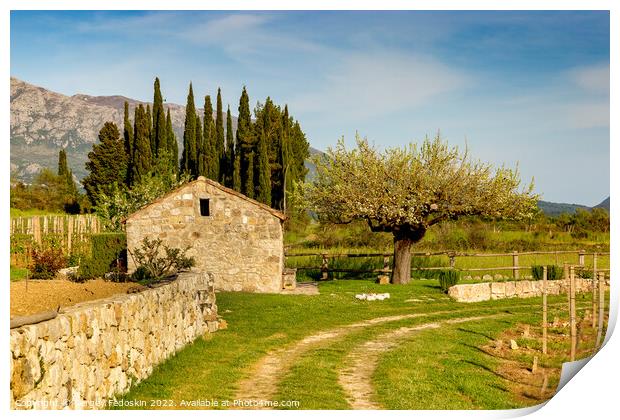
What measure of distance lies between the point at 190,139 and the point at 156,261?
26227mm

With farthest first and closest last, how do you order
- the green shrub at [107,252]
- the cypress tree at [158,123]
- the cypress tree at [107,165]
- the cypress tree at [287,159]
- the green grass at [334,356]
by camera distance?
1. the cypress tree at [287,159]
2. the cypress tree at [158,123]
3. the cypress tree at [107,165]
4. the green shrub at [107,252]
5. the green grass at [334,356]

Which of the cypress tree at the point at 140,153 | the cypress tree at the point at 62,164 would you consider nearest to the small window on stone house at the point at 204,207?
the cypress tree at the point at 62,164

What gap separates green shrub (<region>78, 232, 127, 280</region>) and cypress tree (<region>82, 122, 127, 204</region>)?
18.4 feet

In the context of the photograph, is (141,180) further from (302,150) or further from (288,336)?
(288,336)

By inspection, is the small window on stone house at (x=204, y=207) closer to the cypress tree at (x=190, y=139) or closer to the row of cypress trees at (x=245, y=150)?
the row of cypress trees at (x=245, y=150)

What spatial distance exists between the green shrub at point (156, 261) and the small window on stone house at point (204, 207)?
3.69 ft

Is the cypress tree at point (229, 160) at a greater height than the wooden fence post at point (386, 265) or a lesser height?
greater

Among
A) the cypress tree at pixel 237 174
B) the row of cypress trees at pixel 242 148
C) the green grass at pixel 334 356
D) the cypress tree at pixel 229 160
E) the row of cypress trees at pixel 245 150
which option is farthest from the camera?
the cypress tree at pixel 229 160

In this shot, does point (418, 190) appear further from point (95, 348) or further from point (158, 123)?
point (158, 123)

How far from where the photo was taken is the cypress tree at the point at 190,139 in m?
44.1

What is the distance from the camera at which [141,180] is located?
103 feet

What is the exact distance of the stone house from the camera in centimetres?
2105

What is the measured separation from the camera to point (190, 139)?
44.6 metres
